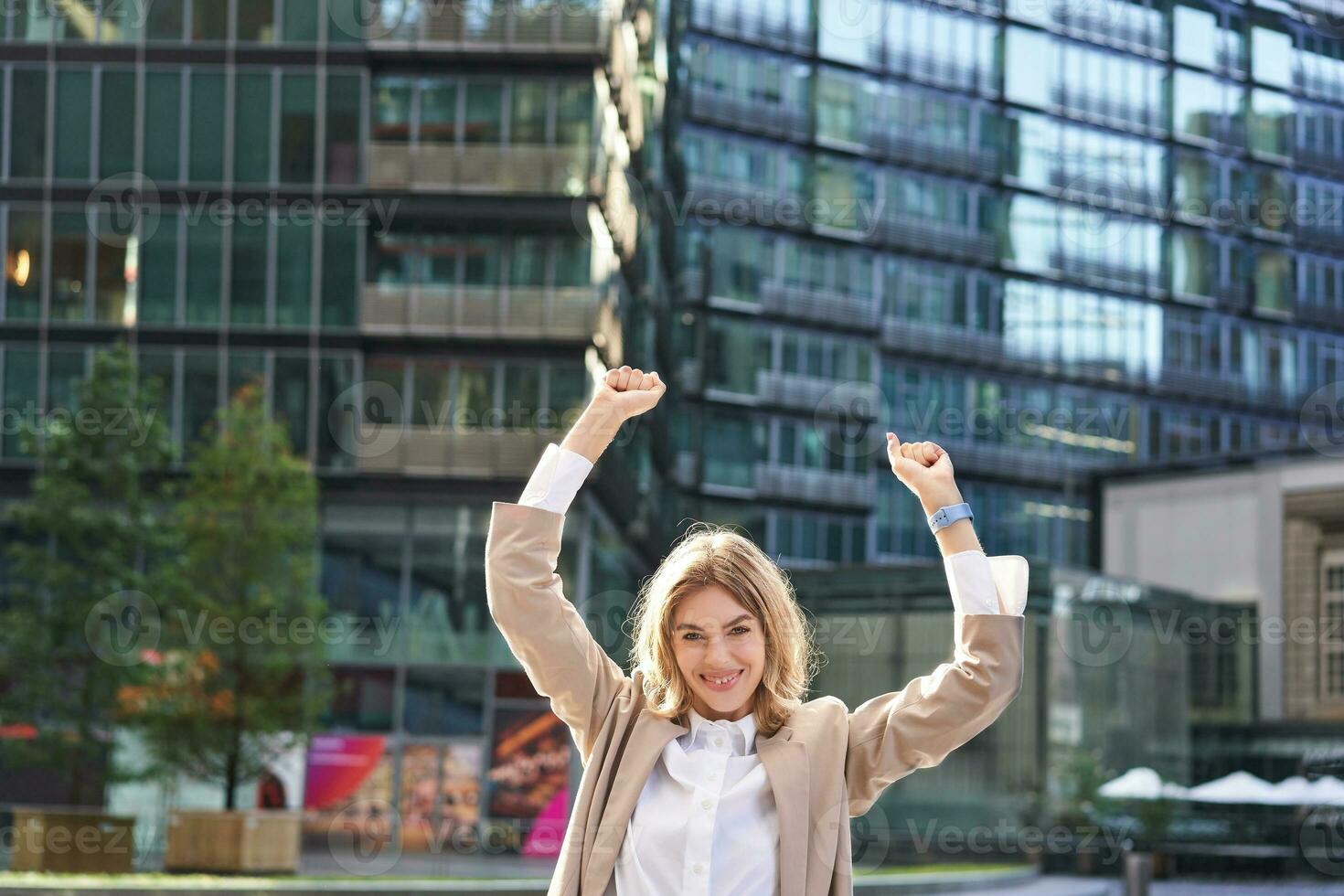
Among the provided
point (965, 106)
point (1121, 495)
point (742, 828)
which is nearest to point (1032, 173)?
point (965, 106)

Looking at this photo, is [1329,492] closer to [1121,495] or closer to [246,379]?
[1121,495]

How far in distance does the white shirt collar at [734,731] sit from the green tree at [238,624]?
22282mm

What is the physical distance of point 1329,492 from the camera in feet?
150

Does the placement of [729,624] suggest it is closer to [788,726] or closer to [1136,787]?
[788,726]

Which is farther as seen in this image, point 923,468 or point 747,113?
point 747,113

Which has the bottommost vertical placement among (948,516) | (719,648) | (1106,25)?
(719,648)

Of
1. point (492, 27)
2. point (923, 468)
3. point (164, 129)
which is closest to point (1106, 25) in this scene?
point (492, 27)

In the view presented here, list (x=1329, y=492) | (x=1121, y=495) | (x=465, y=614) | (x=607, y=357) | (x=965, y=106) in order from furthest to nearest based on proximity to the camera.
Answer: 1. (x=965, y=106)
2. (x=1121, y=495)
3. (x=1329, y=492)
4. (x=607, y=357)
5. (x=465, y=614)

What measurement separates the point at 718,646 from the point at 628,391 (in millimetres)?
483

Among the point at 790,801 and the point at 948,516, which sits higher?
the point at 948,516

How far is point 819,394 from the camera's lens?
57.8m

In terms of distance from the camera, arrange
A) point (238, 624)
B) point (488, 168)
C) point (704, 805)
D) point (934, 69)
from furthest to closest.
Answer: point (934, 69) → point (488, 168) → point (238, 624) → point (704, 805)

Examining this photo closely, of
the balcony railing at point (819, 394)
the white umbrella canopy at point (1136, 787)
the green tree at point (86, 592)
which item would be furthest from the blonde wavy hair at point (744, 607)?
the balcony railing at point (819, 394)

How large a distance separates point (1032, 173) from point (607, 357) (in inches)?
1216
